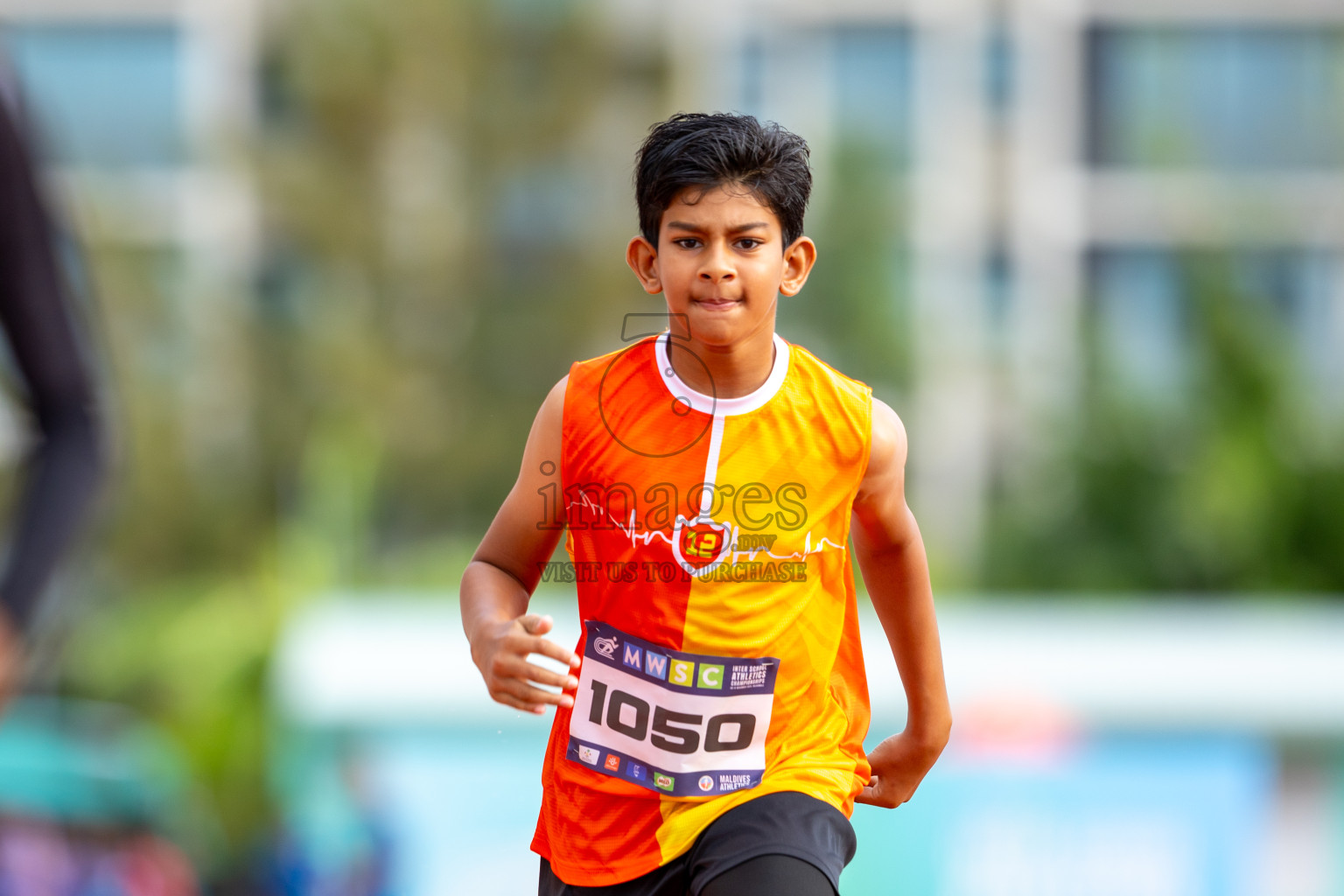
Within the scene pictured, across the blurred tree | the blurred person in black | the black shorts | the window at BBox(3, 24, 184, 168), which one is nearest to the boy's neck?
the black shorts

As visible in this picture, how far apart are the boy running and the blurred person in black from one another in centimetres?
78

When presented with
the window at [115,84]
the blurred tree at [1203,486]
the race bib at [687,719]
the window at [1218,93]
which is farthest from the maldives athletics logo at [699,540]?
the window at [115,84]

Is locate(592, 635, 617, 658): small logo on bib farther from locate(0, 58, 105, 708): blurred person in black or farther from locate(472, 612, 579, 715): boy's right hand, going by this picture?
locate(0, 58, 105, 708): blurred person in black

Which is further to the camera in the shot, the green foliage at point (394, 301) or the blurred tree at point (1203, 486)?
the green foliage at point (394, 301)

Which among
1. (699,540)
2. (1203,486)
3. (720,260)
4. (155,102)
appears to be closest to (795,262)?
(720,260)

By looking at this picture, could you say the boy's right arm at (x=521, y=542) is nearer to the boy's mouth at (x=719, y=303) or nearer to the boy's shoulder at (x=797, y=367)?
the boy's shoulder at (x=797, y=367)

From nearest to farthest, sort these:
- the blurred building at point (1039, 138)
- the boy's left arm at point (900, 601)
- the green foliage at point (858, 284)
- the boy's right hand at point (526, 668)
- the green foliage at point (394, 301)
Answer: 1. the boy's right hand at point (526, 668)
2. the boy's left arm at point (900, 601)
3. the green foliage at point (858, 284)
4. the green foliage at point (394, 301)
5. the blurred building at point (1039, 138)

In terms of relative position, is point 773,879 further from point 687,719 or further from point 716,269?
point 716,269

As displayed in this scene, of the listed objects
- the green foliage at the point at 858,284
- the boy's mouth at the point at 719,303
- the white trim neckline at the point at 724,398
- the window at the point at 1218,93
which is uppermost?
the window at the point at 1218,93

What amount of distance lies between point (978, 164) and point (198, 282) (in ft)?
47.7

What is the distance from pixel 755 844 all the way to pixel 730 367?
81 centimetres

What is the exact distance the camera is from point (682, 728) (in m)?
2.60

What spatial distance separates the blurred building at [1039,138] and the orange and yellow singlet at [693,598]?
929 inches

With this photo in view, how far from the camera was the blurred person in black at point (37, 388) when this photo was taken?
184cm
